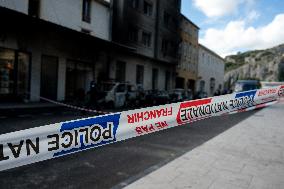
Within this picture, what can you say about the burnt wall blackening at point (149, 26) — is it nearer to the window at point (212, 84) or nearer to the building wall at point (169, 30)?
the building wall at point (169, 30)

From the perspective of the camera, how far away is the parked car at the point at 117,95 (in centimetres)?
1873

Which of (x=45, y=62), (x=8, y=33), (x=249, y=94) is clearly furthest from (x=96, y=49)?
(x=249, y=94)

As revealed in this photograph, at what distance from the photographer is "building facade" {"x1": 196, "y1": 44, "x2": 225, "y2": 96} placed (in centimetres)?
5281

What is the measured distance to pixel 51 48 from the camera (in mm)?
20234

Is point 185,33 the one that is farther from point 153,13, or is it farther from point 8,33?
point 8,33

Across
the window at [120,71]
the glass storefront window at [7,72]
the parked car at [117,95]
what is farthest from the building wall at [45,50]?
the window at [120,71]

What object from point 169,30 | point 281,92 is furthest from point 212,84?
point 281,92

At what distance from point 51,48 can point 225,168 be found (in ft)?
53.7

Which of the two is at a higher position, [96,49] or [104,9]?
[104,9]

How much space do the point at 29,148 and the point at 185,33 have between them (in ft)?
136

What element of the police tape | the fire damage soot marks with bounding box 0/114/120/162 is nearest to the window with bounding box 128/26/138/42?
the police tape

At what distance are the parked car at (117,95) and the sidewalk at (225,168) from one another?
393 inches

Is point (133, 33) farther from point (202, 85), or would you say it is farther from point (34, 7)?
point (202, 85)

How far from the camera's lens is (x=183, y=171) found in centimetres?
614
